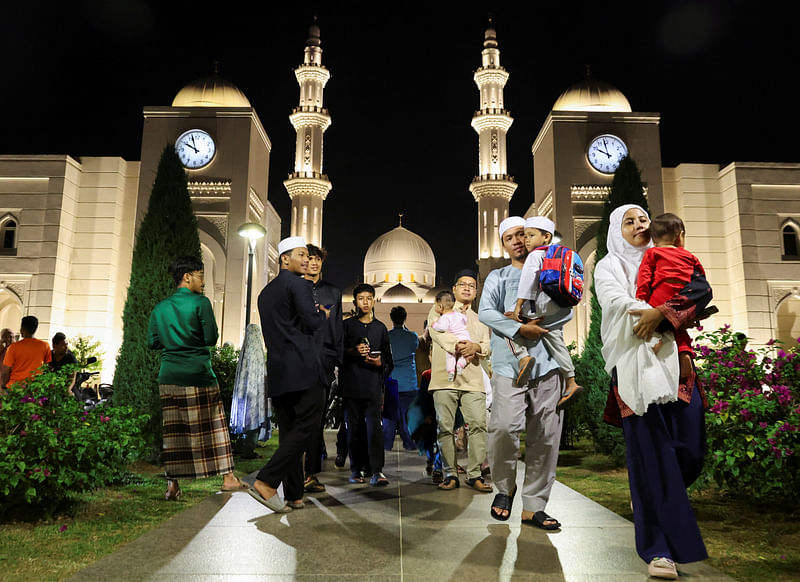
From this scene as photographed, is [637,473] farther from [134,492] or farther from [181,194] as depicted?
[181,194]

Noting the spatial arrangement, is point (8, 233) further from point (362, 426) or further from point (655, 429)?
point (655, 429)

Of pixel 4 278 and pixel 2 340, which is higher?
pixel 4 278

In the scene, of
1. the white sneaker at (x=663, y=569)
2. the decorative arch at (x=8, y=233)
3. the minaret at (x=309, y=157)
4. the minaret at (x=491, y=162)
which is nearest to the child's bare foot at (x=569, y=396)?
the white sneaker at (x=663, y=569)

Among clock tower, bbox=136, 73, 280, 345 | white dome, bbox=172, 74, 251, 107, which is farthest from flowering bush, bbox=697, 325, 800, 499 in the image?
white dome, bbox=172, 74, 251, 107

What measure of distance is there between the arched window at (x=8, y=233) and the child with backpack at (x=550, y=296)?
71.2 ft

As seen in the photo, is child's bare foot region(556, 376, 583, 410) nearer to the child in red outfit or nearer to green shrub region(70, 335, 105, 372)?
the child in red outfit

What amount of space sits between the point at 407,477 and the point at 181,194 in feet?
20.0

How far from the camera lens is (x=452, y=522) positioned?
3.70m

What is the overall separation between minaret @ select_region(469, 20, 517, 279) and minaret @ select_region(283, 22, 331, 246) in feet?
25.3

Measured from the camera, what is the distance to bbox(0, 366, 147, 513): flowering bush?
3.79 meters

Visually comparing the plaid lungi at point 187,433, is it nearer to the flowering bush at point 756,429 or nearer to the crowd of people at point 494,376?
the crowd of people at point 494,376

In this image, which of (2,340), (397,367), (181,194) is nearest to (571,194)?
(181,194)

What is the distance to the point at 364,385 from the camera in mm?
5328

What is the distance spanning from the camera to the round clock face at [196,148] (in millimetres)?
22266
